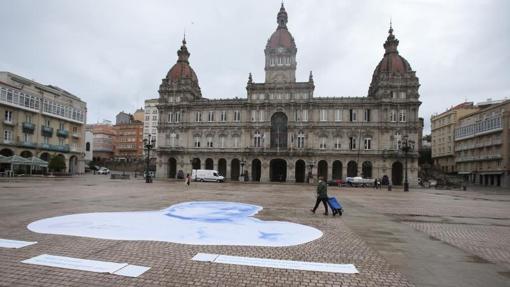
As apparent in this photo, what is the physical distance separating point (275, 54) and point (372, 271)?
64.3 meters

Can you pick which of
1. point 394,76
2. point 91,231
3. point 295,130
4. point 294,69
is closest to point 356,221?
point 91,231

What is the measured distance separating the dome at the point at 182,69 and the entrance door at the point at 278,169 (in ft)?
81.3

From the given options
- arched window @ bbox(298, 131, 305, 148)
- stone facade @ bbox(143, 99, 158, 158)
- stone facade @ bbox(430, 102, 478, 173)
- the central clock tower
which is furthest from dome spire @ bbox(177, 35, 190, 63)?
stone facade @ bbox(430, 102, 478, 173)

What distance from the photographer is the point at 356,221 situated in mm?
13180

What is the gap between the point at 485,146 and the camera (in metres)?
69.4

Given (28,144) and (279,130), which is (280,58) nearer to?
(279,130)

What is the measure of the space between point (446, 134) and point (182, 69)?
7218cm

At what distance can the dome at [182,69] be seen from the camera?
68375 millimetres

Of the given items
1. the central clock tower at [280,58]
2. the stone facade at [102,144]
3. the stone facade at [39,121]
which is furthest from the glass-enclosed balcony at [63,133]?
the stone facade at [102,144]

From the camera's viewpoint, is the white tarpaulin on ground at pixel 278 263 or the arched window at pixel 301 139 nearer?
the white tarpaulin on ground at pixel 278 263

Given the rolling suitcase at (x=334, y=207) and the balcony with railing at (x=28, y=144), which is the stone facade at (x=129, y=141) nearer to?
the balcony with railing at (x=28, y=144)

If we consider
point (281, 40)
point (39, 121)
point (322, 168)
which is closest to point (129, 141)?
point (39, 121)

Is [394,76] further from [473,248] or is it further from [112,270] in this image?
[112,270]

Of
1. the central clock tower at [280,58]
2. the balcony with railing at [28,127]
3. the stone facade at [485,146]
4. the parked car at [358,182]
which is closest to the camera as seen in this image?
the parked car at [358,182]
